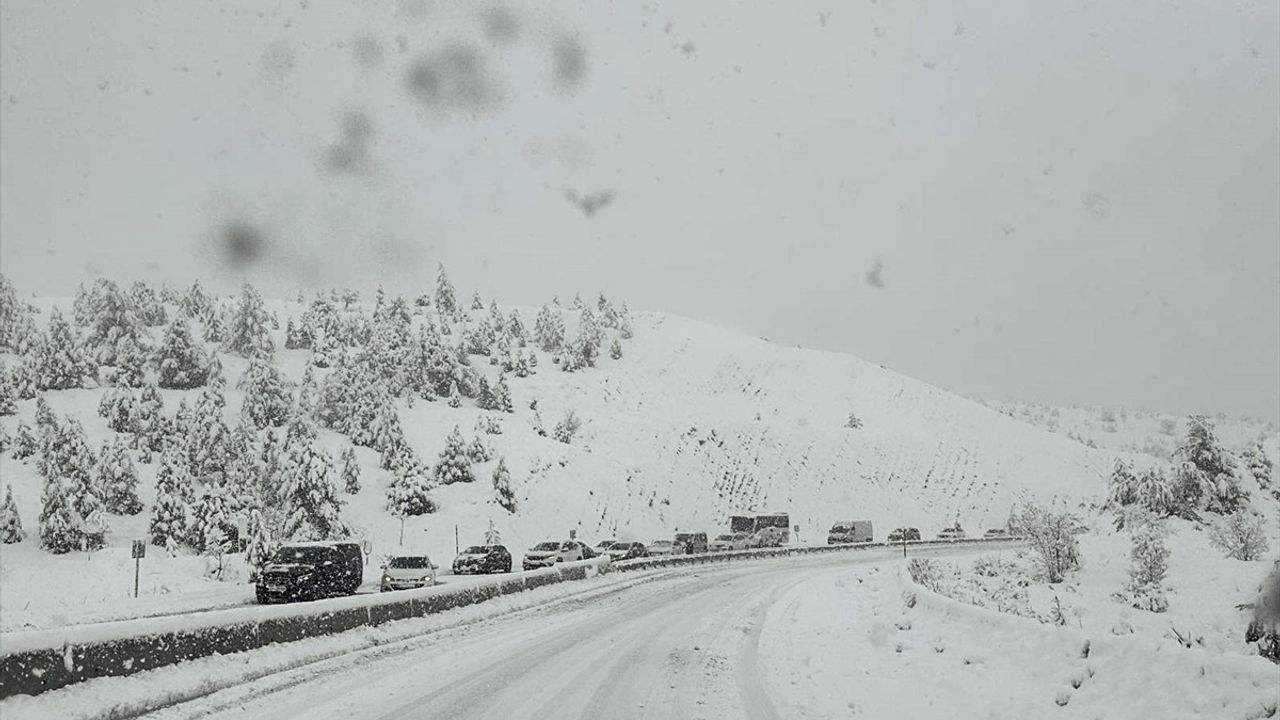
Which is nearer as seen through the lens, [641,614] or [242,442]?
[641,614]

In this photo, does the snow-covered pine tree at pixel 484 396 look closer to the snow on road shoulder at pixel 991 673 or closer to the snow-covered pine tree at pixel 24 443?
the snow-covered pine tree at pixel 24 443

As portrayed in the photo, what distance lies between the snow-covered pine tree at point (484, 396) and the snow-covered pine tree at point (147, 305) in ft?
175

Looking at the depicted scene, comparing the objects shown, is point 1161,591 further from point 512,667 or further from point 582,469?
point 582,469

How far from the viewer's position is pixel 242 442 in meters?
66.9

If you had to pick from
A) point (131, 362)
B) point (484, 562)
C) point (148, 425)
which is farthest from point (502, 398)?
point (484, 562)

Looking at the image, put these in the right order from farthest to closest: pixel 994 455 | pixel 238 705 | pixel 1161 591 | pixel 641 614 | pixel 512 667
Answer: pixel 994 455 → pixel 1161 591 → pixel 641 614 → pixel 512 667 → pixel 238 705

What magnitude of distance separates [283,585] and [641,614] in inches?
465

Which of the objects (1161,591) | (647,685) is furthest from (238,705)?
(1161,591)

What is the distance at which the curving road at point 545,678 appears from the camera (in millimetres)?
10328

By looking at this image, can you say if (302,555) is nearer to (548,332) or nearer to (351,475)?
(351,475)

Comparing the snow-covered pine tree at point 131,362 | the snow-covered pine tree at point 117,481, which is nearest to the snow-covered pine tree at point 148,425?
the snow-covered pine tree at point 117,481

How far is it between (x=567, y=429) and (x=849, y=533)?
34.5m

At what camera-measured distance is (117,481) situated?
60438 millimetres

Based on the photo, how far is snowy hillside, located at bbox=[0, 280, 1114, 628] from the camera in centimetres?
5375
